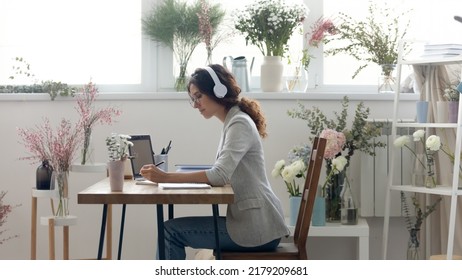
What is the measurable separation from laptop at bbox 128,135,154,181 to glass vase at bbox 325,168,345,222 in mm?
1141

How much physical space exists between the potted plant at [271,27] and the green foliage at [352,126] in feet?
0.79

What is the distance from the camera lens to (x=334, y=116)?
4969mm

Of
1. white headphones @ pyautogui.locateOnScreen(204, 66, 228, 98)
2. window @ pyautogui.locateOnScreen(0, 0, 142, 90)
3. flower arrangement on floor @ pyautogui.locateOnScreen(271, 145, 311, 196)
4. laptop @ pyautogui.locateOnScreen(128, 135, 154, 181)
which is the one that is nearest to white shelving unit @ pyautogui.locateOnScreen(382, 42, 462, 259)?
flower arrangement on floor @ pyautogui.locateOnScreen(271, 145, 311, 196)

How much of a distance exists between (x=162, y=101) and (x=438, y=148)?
1.53m

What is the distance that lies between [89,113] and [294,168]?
1.13 meters

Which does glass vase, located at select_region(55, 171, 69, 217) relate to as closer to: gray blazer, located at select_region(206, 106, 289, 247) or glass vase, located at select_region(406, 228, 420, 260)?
gray blazer, located at select_region(206, 106, 289, 247)

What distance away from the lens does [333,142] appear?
4.52 metres

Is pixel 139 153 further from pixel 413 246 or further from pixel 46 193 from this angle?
pixel 413 246

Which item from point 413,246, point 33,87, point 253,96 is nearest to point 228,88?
point 253,96

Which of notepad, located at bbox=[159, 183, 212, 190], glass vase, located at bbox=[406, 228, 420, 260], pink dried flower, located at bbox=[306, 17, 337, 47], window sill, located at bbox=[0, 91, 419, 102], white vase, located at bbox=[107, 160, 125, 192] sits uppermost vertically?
pink dried flower, located at bbox=[306, 17, 337, 47]

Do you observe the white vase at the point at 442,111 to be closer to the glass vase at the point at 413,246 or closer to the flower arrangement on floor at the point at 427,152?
the flower arrangement on floor at the point at 427,152

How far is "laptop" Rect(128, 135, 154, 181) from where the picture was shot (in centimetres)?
394

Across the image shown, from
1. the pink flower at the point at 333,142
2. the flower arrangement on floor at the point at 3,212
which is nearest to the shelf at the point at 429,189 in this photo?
the pink flower at the point at 333,142

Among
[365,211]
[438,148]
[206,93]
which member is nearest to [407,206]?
[365,211]
